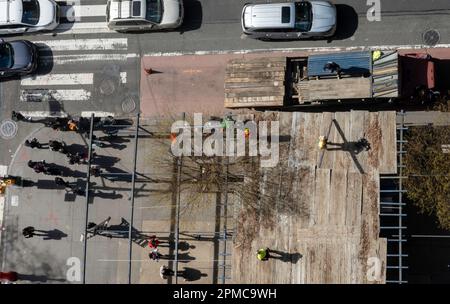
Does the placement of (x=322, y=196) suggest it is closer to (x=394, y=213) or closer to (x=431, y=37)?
(x=394, y=213)

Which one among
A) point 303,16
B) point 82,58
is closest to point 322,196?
point 303,16

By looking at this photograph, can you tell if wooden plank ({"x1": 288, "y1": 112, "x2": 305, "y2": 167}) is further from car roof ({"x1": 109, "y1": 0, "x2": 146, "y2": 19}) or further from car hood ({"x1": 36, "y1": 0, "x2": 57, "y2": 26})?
car hood ({"x1": 36, "y1": 0, "x2": 57, "y2": 26})

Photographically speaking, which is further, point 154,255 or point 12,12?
point 12,12

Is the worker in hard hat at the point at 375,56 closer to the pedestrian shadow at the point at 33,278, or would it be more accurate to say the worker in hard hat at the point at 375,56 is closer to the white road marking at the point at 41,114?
the white road marking at the point at 41,114

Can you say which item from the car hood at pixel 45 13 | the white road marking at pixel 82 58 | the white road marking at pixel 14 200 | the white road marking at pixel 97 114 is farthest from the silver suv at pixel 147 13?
the white road marking at pixel 14 200

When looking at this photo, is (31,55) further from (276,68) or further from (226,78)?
(276,68)

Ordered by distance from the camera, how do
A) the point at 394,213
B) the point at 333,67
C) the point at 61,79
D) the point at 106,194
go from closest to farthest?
1. the point at 333,67
2. the point at 394,213
3. the point at 106,194
4. the point at 61,79
